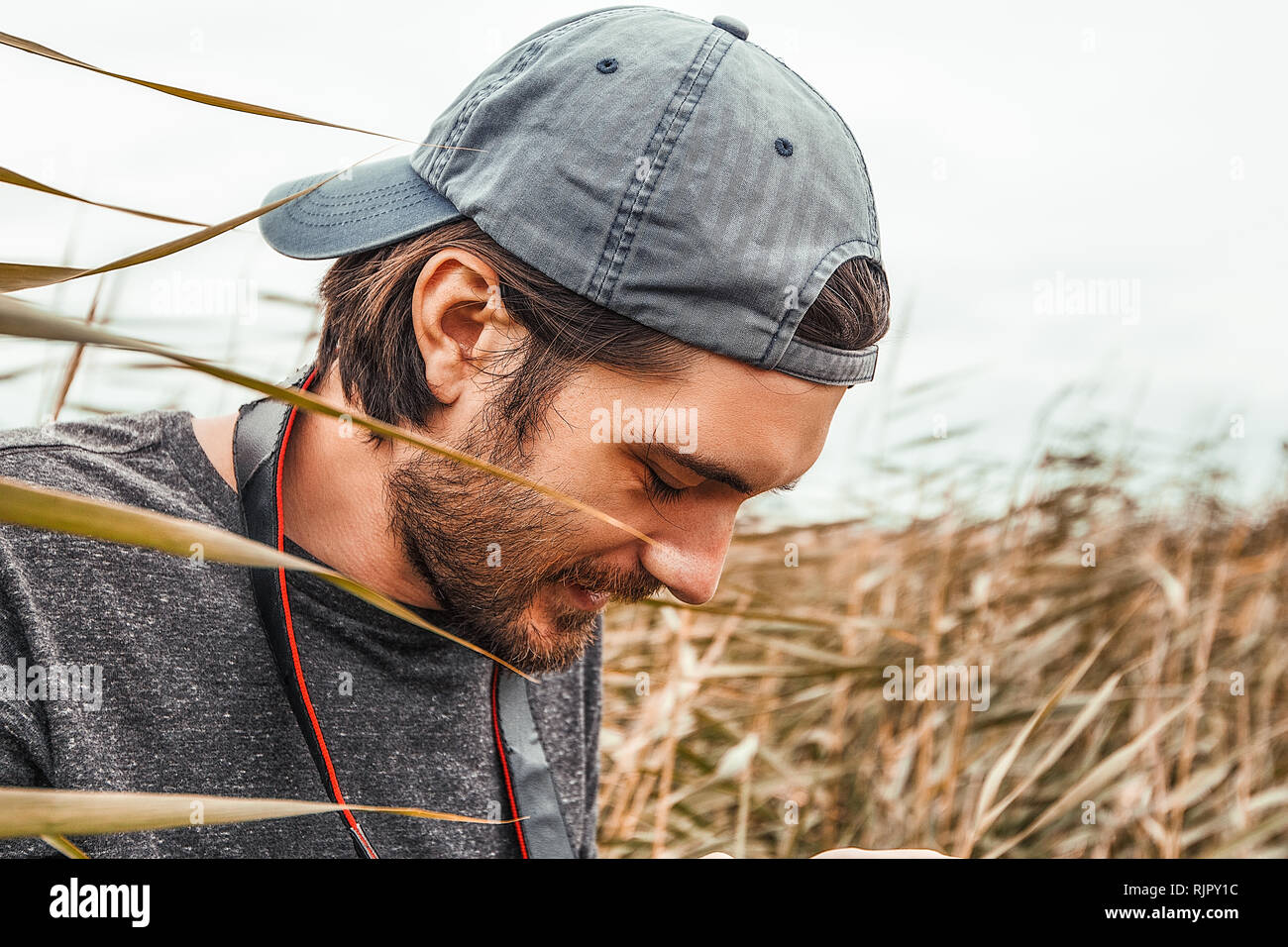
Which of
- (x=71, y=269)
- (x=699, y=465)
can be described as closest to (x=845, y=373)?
(x=699, y=465)

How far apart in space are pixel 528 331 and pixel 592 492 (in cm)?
20

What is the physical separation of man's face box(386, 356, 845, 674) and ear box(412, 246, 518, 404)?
38mm

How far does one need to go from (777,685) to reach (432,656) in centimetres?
100

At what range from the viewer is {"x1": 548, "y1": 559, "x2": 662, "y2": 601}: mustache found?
127cm

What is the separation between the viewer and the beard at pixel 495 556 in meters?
1.28

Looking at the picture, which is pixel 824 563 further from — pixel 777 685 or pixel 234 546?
pixel 234 546

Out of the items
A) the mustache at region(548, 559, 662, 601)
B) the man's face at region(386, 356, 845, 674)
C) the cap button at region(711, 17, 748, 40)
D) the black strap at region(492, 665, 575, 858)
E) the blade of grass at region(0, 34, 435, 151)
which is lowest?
the black strap at region(492, 665, 575, 858)

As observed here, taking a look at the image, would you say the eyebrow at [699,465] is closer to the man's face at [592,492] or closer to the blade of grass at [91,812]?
the man's face at [592,492]

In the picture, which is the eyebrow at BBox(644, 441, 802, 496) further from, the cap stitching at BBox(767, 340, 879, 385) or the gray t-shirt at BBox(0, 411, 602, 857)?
the gray t-shirt at BBox(0, 411, 602, 857)

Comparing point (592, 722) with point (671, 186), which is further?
point (592, 722)

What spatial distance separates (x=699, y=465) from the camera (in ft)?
3.81

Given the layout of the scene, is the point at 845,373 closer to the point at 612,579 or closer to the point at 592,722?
the point at 612,579

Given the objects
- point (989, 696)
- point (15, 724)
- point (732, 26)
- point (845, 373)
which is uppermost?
point (732, 26)

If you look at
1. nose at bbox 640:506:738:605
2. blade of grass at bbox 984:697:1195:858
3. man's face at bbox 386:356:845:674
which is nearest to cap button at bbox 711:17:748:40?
man's face at bbox 386:356:845:674
